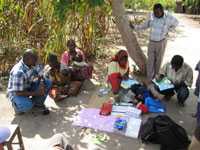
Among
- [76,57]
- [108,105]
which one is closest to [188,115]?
[108,105]

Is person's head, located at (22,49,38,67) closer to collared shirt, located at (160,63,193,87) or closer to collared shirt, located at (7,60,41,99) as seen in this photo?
collared shirt, located at (7,60,41,99)

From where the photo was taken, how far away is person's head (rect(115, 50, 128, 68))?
6.11 metres

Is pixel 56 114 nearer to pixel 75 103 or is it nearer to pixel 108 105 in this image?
pixel 75 103

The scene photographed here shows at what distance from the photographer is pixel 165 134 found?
472cm

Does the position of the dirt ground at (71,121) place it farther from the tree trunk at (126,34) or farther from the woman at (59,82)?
the tree trunk at (126,34)

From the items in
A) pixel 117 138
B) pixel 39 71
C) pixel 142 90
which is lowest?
pixel 117 138

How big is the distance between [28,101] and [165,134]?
2182 millimetres

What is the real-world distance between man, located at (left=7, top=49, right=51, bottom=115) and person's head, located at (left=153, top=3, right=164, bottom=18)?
2266 millimetres

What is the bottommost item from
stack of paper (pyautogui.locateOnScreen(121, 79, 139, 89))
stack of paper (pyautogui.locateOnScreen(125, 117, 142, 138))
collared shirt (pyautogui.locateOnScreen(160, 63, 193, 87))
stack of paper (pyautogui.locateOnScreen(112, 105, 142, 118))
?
stack of paper (pyautogui.locateOnScreen(125, 117, 142, 138))

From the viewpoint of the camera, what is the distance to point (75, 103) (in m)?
6.10

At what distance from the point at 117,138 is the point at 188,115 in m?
1.34

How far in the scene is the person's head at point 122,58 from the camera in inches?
240

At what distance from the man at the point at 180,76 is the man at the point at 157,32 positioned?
66 centimetres

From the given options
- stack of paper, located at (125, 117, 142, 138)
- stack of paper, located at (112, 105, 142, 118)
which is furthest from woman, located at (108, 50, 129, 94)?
stack of paper, located at (125, 117, 142, 138)
